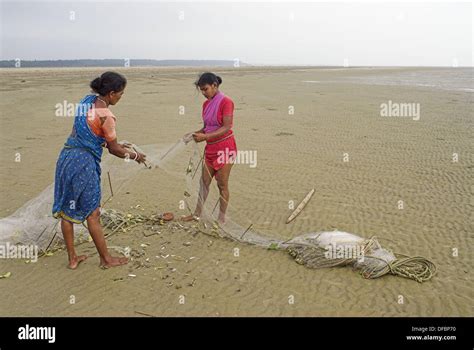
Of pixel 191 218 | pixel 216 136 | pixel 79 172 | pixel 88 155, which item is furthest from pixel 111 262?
pixel 216 136

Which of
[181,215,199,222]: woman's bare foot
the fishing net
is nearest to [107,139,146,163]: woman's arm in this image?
the fishing net

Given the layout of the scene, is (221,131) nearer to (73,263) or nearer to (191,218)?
(191,218)

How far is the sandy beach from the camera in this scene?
12.0 feet

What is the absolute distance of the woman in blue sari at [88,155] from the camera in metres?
3.63

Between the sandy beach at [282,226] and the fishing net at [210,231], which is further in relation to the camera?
the fishing net at [210,231]

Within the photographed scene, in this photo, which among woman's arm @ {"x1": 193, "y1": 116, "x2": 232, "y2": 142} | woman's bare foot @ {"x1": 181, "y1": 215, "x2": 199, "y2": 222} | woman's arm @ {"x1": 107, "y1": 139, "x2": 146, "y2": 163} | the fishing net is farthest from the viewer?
woman's bare foot @ {"x1": 181, "y1": 215, "x2": 199, "y2": 222}

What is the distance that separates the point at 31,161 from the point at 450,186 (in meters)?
8.43

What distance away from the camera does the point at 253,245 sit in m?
4.72

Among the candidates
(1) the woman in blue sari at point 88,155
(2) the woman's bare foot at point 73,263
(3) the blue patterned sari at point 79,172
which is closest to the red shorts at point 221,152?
(1) the woman in blue sari at point 88,155

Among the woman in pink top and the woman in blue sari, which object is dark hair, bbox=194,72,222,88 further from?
the woman in blue sari

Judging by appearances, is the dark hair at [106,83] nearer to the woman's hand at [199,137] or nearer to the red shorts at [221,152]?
the woman's hand at [199,137]

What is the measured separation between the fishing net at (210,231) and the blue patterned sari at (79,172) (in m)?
0.64

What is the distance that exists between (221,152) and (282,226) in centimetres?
142

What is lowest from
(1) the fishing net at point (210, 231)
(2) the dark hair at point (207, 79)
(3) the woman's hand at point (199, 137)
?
(1) the fishing net at point (210, 231)
